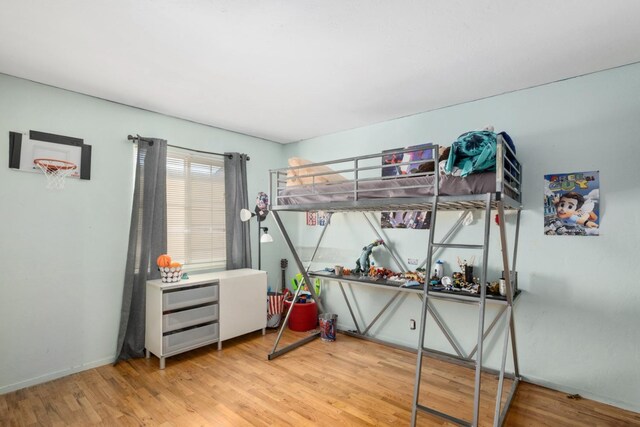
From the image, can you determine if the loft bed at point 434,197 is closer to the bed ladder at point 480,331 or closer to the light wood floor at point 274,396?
the bed ladder at point 480,331

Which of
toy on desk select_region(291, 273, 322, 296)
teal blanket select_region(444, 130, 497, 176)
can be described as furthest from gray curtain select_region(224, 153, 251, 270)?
teal blanket select_region(444, 130, 497, 176)

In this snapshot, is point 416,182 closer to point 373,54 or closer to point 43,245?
point 373,54

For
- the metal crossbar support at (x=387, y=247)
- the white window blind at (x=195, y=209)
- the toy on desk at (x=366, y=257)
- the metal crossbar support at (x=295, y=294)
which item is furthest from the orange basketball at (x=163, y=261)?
the metal crossbar support at (x=387, y=247)

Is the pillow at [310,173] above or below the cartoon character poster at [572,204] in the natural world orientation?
above

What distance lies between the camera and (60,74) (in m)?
2.45

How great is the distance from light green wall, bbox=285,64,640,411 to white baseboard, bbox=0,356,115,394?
125 inches

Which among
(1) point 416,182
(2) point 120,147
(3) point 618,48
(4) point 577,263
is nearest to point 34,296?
(2) point 120,147

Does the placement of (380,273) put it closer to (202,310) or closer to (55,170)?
(202,310)

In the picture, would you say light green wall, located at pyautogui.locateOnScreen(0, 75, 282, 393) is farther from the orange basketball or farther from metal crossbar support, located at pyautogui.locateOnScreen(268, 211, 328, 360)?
metal crossbar support, located at pyautogui.locateOnScreen(268, 211, 328, 360)

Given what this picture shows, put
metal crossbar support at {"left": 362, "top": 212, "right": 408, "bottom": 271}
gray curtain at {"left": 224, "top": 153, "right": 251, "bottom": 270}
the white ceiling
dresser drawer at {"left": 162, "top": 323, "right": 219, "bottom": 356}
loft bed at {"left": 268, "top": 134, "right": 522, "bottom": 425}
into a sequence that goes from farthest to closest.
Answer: gray curtain at {"left": 224, "top": 153, "right": 251, "bottom": 270}, metal crossbar support at {"left": 362, "top": 212, "right": 408, "bottom": 271}, dresser drawer at {"left": 162, "top": 323, "right": 219, "bottom": 356}, loft bed at {"left": 268, "top": 134, "right": 522, "bottom": 425}, the white ceiling

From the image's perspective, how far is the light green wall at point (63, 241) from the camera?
8.13 ft

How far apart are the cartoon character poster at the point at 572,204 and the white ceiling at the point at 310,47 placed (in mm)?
791

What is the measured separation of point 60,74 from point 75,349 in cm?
227

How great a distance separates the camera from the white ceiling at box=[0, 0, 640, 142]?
1686 millimetres
